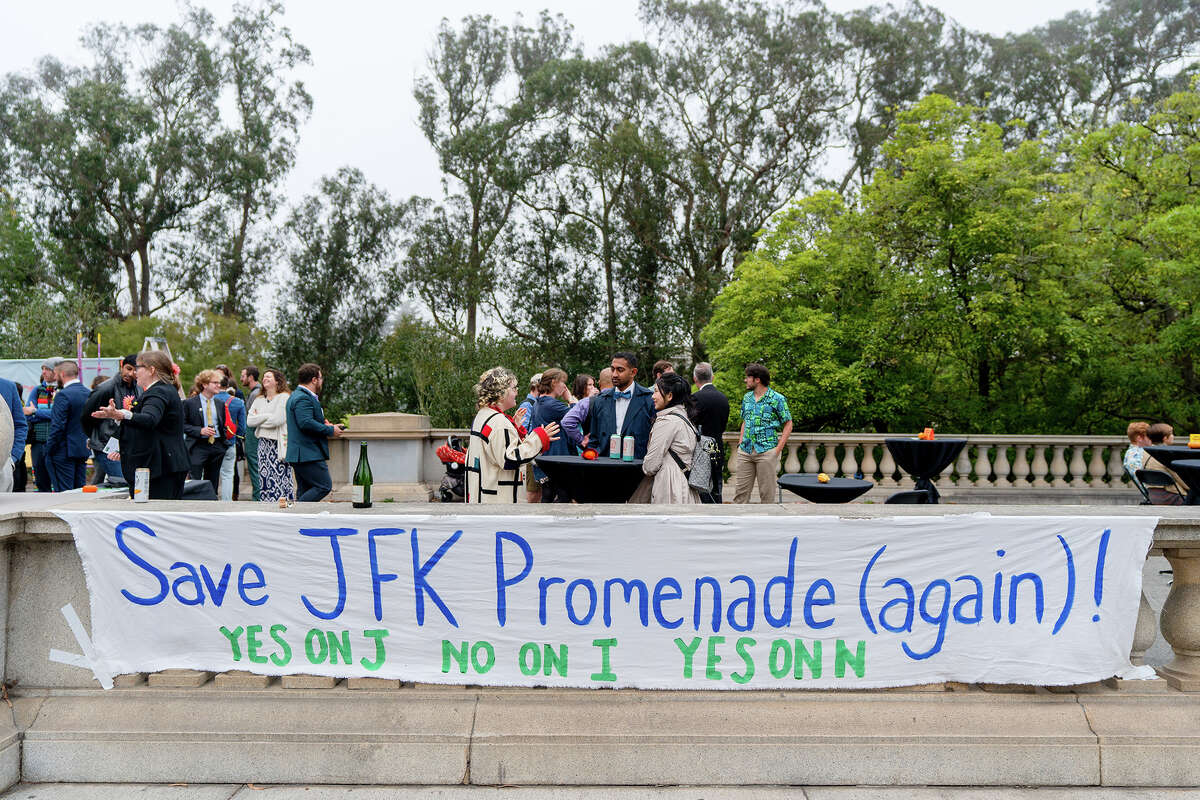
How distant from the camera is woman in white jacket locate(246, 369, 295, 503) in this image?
8.95 metres

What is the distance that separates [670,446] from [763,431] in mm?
3613

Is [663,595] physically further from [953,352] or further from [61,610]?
[953,352]

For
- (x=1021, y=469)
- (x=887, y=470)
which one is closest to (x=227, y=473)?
(x=887, y=470)

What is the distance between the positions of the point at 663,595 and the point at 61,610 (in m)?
2.86

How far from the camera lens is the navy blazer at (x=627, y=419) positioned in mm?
7660

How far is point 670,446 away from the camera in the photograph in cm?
617

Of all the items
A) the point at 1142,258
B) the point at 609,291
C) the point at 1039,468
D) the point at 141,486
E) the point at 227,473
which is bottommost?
the point at 1039,468

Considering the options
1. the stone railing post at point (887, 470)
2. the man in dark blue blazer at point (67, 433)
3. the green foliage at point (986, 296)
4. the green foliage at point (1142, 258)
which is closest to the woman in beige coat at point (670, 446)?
the man in dark blue blazer at point (67, 433)

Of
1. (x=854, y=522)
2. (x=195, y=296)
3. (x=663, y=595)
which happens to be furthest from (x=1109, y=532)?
(x=195, y=296)

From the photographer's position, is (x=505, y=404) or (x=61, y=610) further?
(x=505, y=404)

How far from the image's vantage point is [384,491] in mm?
13234

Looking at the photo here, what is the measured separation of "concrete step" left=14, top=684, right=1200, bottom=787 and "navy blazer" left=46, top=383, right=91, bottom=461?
6.92 metres

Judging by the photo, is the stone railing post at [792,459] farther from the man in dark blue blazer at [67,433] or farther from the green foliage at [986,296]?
the man in dark blue blazer at [67,433]

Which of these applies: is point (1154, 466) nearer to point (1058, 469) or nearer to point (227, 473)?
point (1058, 469)
